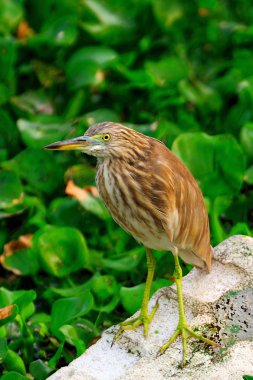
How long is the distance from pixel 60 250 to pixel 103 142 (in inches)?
53.5

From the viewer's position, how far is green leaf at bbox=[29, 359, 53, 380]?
4480 millimetres

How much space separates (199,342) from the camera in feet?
13.5

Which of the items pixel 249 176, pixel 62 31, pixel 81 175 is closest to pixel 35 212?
pixel 81 175

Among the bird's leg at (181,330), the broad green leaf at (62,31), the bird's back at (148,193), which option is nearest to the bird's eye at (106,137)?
the bird's back at (148,193)

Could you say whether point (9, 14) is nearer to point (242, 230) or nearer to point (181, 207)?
point (242, 230)

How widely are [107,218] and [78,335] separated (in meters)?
1.13

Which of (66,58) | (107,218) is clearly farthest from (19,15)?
(107,218)

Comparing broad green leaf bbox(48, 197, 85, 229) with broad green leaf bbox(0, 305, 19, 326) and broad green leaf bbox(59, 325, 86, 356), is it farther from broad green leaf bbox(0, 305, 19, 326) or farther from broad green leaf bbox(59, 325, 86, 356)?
broad green leaf bbox(0, 305, 19, 326)

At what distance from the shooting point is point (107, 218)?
5.61 meters

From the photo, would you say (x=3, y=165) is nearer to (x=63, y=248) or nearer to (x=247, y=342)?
(x=63, y=248)

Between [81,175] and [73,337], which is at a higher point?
[81,175]

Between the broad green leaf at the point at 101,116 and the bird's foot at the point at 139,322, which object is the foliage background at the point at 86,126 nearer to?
the broad green leaf at the point at 101,116

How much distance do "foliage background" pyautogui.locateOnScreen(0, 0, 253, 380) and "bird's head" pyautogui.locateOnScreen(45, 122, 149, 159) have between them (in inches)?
35.7

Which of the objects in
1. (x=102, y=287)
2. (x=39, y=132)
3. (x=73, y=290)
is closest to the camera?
(x=102, y=287)
